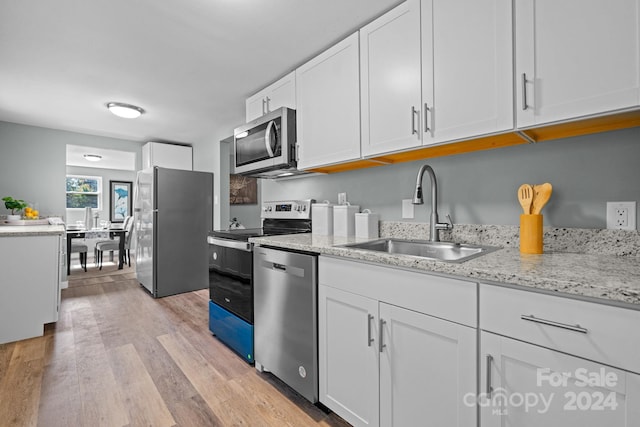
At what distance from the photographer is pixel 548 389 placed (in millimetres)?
828

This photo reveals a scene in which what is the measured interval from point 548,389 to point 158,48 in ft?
9.15

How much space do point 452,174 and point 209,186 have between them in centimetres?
327

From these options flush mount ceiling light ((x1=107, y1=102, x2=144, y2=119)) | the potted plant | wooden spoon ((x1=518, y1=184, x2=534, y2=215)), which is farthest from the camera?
the potted plant

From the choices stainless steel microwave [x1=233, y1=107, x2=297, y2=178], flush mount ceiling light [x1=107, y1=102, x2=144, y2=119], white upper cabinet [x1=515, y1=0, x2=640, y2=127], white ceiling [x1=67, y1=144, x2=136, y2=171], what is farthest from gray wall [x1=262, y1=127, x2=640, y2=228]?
white ceiling [x1=67, y1=144, x2=136, y2=171]

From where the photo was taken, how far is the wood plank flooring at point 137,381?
153 centimetres

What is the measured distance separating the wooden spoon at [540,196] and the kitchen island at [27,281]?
3.46 metres

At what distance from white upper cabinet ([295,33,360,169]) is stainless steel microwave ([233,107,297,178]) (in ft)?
0.24

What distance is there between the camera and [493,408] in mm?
930

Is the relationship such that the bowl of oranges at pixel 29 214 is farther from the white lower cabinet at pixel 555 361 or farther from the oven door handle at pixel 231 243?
the white lower cabinet at pixel 555 361

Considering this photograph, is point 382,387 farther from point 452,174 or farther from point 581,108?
point 581,108

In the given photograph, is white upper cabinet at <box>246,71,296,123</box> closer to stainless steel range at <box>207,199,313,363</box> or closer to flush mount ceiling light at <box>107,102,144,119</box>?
stainless steel range at <box>207,199,313,363</box>

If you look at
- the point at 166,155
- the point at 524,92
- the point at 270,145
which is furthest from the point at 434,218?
the point at 166,155

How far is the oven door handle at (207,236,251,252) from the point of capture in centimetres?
200

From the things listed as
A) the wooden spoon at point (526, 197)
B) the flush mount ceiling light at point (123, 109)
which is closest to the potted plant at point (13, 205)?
the flush mount ceiling light at point (123, 109)
